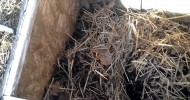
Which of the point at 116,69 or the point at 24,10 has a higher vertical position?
the point at 24,10

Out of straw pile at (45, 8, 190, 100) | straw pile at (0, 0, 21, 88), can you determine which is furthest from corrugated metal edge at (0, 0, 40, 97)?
straw pile at (45, 8, 190, 100)

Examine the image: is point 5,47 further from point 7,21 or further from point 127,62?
point 127,62

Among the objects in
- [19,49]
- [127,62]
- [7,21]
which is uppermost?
[7,21]

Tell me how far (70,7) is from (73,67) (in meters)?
0.46

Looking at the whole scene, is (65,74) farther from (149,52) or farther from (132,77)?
(149,52)

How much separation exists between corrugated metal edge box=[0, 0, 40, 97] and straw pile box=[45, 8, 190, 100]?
1.62 feet

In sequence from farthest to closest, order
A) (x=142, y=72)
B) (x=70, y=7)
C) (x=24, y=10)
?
(x=70, y=7), (x=142, y=72), (x=24, y=10)

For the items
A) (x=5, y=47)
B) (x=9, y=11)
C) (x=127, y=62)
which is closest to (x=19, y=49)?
(x=5, y=47)

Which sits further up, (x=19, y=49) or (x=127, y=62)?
(x=19, y=49)

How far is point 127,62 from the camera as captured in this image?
2.20 m

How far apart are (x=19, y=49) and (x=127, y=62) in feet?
2.80

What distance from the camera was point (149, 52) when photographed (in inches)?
85.2

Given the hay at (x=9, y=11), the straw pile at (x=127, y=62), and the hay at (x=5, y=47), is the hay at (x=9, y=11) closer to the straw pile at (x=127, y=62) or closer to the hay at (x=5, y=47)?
the hay at (x=5, y=47)

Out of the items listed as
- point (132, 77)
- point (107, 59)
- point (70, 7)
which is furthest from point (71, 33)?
point (132, 77)
